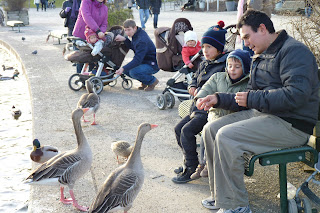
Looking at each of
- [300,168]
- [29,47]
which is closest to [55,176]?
[300,168]

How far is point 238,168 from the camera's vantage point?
3.61 metres

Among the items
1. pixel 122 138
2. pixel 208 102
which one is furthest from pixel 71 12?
pixel 208 102

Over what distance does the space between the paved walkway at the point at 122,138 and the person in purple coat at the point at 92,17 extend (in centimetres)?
120

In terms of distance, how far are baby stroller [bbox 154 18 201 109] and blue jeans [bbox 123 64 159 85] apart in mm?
901

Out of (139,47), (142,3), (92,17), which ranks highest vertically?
(142,3)

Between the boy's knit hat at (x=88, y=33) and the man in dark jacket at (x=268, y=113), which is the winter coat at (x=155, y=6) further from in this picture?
the man in dark jacket at (x=268, y=113)

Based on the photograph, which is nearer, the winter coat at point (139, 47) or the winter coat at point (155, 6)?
the winter coat at point (139, 47)

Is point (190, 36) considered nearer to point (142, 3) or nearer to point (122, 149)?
point (122, 149)

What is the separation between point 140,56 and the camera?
8484 millimetres

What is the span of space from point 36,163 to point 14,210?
2.51ft

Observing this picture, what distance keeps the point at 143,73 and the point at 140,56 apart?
37 cm

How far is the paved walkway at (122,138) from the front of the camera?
4293mm

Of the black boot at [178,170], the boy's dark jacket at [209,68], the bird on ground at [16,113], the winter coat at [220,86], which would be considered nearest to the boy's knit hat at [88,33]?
the bird on ground at [16,113]

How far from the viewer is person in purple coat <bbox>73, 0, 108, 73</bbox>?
8.82 metres
